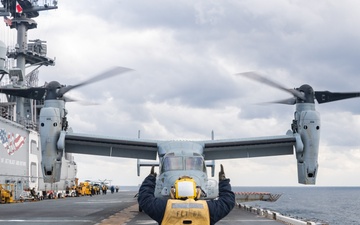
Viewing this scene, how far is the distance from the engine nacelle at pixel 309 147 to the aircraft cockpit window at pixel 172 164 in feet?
22.4

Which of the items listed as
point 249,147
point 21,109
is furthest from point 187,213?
point 21,109

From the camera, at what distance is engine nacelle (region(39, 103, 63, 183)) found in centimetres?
2278

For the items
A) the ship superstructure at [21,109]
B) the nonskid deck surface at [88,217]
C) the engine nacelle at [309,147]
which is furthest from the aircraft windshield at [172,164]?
the ship superstructure at [21,109]

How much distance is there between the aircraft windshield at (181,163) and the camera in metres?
18.3

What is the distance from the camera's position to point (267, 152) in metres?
25.3

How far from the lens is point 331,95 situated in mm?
24188

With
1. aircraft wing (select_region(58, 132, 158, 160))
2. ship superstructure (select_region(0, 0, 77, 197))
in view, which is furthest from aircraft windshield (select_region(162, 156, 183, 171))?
ship superstructure (select_region(0, 0, 77, 197))

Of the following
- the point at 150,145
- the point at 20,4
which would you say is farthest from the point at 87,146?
the point at 20,4

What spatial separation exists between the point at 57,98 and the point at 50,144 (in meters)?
2.55

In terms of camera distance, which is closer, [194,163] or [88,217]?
[194,163]

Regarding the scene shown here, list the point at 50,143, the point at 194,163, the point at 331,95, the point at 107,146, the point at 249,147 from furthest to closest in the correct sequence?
the point at 107,146 → the point at 249,147 → the point at 331,95 → the point at 50,143 → the point at 194,163

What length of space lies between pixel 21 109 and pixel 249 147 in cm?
4659

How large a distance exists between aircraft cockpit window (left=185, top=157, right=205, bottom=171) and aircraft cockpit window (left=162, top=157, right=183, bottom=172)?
273 mm

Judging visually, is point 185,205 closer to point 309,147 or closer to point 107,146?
point 309,147
